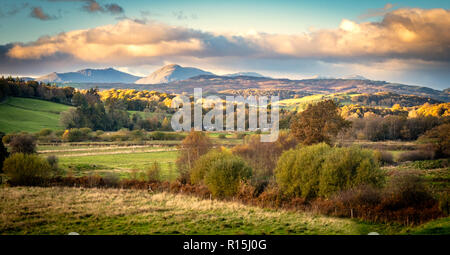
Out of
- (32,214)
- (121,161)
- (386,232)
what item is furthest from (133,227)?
(121,161)

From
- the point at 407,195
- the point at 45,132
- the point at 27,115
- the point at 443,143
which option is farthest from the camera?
the point at 27,115

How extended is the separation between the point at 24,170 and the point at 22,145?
67.4 ft

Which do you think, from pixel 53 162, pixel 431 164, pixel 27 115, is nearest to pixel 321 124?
pixel 431 164

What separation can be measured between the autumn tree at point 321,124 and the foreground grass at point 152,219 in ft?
69.8

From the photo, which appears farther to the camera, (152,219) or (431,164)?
(431,164)

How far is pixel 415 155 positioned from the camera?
175ft

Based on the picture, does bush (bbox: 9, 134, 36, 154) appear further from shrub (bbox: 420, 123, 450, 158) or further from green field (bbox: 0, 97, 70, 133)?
shrub (bbox: 420, 123, 450, 158)

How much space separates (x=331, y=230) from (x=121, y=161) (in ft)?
151

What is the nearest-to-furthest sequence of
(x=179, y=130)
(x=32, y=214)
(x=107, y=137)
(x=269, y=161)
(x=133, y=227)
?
(x=133, y=227)
(x=32, y=214)
(x=269, y=161)
(x=107, y=137)
(x=179, y=130)

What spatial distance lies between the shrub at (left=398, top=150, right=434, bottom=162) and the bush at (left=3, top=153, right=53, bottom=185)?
52682mm

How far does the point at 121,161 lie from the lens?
186 ft

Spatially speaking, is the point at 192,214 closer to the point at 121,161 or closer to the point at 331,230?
the point at 331,230

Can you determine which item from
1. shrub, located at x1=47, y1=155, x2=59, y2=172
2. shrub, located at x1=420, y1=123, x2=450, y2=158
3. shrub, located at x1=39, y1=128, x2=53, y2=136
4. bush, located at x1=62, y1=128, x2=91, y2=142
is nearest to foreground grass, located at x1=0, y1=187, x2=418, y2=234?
shrub, located at x1=47, y1=155, x2=59, y2=172

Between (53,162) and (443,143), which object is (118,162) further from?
(443,143)
